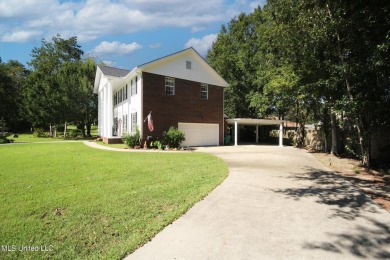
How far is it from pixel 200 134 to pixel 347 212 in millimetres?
→ 18728

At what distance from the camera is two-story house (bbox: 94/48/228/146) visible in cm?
2059

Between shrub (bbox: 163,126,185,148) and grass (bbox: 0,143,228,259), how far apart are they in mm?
9795

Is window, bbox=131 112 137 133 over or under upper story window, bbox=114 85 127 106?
under

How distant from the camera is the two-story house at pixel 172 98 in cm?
2059

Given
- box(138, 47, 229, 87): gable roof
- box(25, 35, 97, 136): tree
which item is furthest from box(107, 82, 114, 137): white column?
box(25, 35, 97, 136): tree

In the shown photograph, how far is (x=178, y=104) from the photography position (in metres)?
22.2

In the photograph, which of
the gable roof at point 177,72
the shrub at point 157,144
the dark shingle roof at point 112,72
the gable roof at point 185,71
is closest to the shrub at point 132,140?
the shrub at point 157,144

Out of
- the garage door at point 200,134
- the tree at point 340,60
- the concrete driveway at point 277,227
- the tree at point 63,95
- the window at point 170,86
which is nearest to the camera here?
the concrete driveway at point 277,227

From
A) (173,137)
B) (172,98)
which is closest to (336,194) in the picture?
(173,137)

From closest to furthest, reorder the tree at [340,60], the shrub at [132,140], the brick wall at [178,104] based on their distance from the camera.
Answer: the tree at [340,60], the shrub at [132,140], the brick wall at [178,104]

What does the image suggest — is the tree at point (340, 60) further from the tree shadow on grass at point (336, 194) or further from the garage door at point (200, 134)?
the garage door at point (200, 134)

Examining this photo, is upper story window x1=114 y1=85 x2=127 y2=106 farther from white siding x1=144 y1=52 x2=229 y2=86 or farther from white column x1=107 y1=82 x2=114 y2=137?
white siding x1=144 y1=52 x2=229 y2=86

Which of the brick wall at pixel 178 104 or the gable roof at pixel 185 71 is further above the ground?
the gable roof at pixel 185 71

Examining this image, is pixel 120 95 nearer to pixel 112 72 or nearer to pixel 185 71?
pixel 112 72
